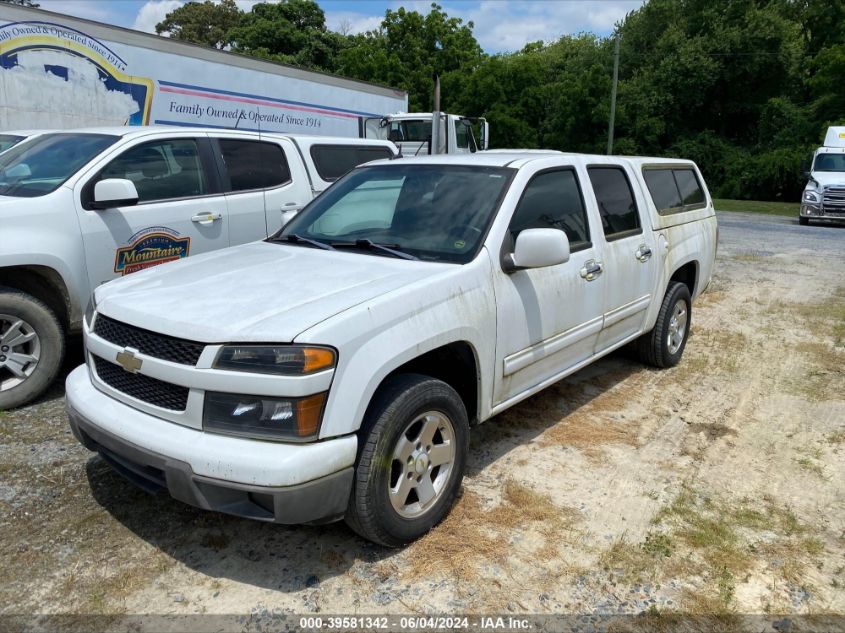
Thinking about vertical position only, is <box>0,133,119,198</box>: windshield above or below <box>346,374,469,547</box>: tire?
above

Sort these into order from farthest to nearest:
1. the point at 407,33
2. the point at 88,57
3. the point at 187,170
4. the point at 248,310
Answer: the point at 407,33
the point at 88,57
the point at 187,170
the point at 248,310

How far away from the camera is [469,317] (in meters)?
3.24

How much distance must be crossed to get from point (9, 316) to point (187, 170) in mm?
1857

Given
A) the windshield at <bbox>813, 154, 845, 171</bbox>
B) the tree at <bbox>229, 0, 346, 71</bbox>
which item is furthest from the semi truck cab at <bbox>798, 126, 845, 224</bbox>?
the tree at <bbox>229, 0, 346, 71</bbox>

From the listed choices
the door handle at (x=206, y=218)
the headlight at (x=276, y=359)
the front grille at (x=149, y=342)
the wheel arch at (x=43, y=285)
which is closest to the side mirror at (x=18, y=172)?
the wheel arch at (x=43, y=285)

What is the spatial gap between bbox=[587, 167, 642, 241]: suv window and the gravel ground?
1291 mm

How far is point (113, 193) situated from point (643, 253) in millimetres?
3779

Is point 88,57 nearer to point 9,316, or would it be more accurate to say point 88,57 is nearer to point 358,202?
point 9,316

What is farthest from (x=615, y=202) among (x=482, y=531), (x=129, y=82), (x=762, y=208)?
(x=762, y=208)

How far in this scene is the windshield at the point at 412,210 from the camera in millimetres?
3598

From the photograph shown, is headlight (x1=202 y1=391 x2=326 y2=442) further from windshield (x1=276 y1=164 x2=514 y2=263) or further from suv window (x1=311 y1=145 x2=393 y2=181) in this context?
suv window (x1=311 y1=145 x2=393 y2=181)

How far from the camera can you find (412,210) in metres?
3.88

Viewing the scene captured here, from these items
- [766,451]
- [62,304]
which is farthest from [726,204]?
[62,304]

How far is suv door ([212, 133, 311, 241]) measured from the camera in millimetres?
5754
